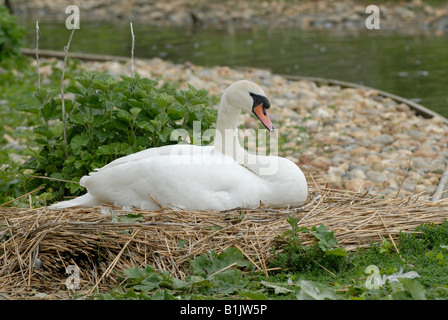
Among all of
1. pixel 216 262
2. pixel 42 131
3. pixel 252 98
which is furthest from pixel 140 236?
pixel 42 131

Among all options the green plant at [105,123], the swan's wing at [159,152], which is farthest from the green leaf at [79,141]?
the swan's wing at [159,152]

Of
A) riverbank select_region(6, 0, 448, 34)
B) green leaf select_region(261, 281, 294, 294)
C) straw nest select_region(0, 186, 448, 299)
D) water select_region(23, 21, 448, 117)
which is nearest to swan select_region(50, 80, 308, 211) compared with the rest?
straw nest select_region(0, 186, 448, 299)

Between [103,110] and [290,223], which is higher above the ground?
[103,110]

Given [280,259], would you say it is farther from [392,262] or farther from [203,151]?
[203,151]

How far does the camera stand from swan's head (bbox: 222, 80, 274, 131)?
5.13 metres

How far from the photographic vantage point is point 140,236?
14.5 feet

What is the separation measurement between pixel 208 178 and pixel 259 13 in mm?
21884

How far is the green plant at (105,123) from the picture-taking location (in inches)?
221

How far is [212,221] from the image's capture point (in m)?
4.65

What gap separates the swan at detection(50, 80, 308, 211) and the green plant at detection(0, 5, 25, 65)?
9.07 meters

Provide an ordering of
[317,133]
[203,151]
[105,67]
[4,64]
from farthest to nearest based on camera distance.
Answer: [105,67] → [4,64] → [317,133] → [203,151]

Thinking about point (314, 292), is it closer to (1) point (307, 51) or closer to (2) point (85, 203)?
(2) point (85, 203)
